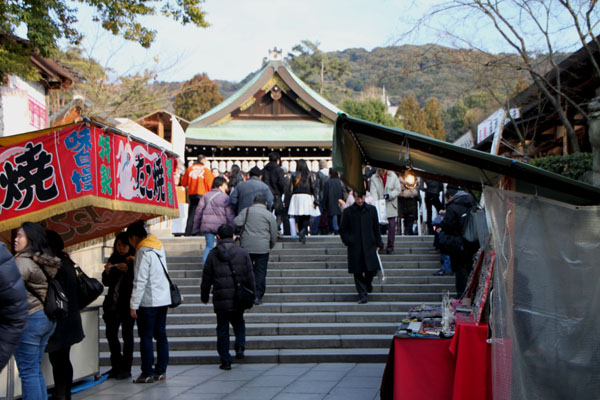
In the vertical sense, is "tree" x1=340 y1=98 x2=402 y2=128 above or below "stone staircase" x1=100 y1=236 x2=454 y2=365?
above

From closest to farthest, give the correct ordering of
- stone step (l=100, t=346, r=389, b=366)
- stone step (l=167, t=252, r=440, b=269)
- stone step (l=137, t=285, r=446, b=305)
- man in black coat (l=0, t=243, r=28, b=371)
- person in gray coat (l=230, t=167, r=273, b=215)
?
man in black coat (l=0, t=243, r=28, b=371) < stone step (l=100, t=346, r=389, b=366) < stone step (l=137, t=285, r=446, b=305) < person in gray coat (l=230, t=167, r=273, b=215) < stone step (l=167, t=252, r=440, b=269)

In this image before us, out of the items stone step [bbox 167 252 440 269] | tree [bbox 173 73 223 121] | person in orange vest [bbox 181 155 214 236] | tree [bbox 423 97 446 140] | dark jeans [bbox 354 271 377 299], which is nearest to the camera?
dark jeans [bbox 354 271 377 299]

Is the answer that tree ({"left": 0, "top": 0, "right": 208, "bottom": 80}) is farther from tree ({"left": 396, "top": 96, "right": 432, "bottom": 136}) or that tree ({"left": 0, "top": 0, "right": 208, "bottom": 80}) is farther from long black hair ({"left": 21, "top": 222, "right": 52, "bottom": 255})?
tree ({"left": 396, "top": 96, "right": 432, "bottom": 136})

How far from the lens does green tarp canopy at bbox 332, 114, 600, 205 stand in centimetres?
555

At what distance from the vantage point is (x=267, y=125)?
25.1 metres

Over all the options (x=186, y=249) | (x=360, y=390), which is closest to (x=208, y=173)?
(x=186, y=249)

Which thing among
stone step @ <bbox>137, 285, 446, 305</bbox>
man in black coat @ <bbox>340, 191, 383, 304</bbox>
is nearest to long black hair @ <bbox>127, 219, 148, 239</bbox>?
stone step @ <bbox>137, 285, 446, 305</bbox>

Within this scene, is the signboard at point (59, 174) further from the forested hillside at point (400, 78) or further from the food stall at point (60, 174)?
the forested hillside at point (400, 78)

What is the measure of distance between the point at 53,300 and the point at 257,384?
2.89 m

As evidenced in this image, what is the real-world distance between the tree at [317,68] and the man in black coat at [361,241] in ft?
175

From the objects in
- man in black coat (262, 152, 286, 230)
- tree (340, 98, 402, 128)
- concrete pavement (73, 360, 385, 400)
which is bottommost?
concrete pavement (73, 360, 385, 400)

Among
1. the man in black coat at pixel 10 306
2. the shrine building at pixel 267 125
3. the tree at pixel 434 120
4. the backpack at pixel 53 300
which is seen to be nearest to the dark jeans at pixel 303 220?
the backpack at pixel 53 300

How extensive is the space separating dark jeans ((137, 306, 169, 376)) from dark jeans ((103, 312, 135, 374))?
0.38m

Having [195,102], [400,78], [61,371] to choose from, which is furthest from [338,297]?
[195,102]
